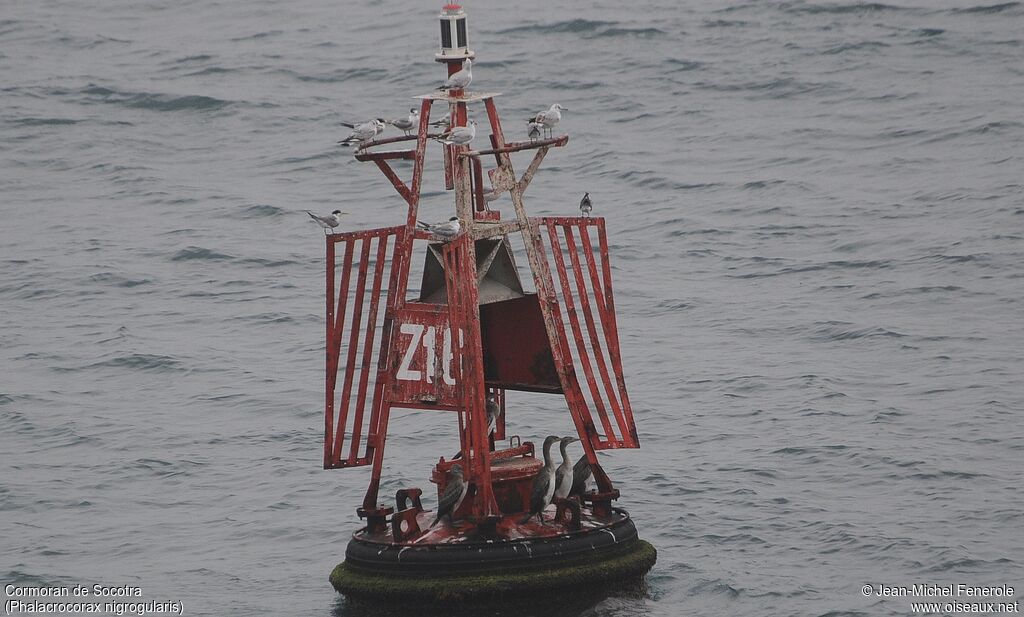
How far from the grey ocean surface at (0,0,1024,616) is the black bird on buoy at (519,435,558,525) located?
1.10 metres

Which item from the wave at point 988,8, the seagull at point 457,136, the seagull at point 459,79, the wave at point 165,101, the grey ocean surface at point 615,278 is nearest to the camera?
the seagull at point 457,136

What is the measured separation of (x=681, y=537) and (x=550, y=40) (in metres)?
32.9

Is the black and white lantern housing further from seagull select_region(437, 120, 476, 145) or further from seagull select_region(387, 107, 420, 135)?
seagull select_region(387, 107, 420, 135)

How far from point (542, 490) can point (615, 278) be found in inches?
632

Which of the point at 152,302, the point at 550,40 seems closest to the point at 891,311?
the point at 152,302

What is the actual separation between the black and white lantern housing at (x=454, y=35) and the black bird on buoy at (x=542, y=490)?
4254mm

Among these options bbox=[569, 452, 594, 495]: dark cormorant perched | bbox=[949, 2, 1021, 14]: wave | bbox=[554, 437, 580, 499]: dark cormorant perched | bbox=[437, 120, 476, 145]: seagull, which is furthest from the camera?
bbox=[949, 2, 1021, 14]: wave

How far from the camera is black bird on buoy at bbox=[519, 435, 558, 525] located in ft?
57.9

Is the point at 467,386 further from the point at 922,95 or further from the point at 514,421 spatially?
the point at 922,95

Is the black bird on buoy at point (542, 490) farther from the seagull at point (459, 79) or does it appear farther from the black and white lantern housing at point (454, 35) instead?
Result: the black and white lantern housing at point (454, 35)

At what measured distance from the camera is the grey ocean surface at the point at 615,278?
21.0 meters

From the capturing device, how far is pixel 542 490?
17.7m

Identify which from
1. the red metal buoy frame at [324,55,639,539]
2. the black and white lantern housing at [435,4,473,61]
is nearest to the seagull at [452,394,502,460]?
the red metal buoy frame at [324,55,639,539]

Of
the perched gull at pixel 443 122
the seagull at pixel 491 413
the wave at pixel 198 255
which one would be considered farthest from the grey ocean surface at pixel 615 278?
the perched gull at pixel 443 122
